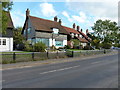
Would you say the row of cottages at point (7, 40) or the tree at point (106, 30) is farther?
the tree at point (106, 30)

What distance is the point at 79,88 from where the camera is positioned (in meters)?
6.23

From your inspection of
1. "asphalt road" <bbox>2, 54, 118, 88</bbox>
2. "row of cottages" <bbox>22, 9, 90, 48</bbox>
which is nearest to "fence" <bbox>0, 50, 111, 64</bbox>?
"asphalt road" <bbox>2, 54, 118, 88</bbox>

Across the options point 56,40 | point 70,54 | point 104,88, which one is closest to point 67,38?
point 56,40

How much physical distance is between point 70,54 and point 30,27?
19137 mm

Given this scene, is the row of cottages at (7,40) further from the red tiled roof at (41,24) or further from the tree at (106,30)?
the tree at (106,30)

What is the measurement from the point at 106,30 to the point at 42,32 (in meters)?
37.7

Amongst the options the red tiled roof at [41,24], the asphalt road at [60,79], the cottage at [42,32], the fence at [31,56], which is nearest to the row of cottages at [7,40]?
the cottage at [42,32]

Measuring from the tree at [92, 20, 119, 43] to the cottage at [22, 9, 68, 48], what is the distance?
25.5 metres

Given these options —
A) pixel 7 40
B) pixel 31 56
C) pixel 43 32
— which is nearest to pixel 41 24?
pixel 43 32

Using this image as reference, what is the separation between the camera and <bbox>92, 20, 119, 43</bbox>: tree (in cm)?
6331

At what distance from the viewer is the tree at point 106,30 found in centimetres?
6331

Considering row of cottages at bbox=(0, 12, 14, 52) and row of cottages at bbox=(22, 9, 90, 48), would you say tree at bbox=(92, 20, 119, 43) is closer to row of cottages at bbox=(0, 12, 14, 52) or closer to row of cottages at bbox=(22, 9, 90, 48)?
row of cottages at bbox=(22, 9, 90, 48)

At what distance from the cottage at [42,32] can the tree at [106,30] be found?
25.5 metres

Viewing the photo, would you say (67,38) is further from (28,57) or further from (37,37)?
(28,57)
